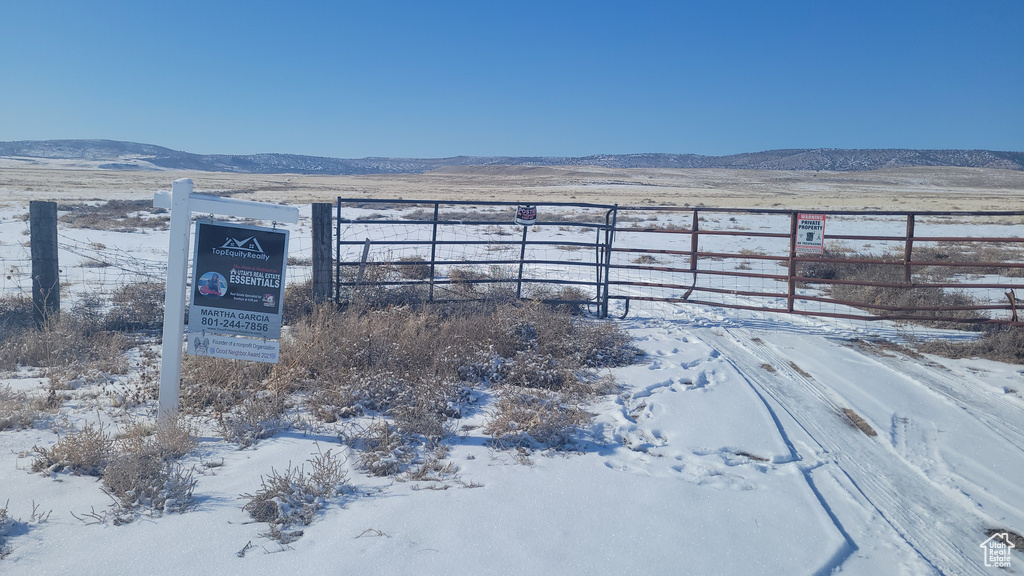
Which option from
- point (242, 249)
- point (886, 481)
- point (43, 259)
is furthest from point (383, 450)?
point (43, 259)

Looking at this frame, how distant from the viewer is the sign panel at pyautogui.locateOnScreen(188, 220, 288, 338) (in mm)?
5098

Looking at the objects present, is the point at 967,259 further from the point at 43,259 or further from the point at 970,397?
the point at 43,259

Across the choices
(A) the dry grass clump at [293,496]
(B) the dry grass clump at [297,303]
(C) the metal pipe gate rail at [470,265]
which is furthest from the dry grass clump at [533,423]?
(B) the dry grass clump at [297,303]

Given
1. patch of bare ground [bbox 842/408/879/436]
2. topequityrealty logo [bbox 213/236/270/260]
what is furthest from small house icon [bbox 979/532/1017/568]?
topequityrealty logo [bbox 213/236/270/260]

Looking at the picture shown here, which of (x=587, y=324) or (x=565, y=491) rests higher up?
(x=587, y=324)

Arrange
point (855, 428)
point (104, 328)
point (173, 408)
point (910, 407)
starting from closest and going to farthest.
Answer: point (173, 408) < point (855, 428) < point (910, 407) < point (104, 328)

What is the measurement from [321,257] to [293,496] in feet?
16.2

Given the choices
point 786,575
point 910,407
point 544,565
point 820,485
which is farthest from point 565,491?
point 910,407

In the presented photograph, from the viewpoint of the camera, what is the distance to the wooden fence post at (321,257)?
8414 millimetres

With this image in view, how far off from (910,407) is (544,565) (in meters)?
4.66

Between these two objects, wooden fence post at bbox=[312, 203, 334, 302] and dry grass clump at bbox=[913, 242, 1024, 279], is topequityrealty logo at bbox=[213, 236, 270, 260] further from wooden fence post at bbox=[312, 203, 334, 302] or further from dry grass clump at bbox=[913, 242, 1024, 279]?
dry grass clump at bbox=[913, 242, 1024, 279]

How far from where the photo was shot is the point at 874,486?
4.60 m

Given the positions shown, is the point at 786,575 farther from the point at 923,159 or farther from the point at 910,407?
the point at 923,159

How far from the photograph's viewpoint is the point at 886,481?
467cm
